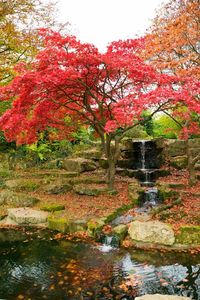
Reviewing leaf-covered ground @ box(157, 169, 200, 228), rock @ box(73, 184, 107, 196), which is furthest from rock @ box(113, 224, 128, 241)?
rock @ box(73, 184, 107, 196)

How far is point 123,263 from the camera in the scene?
723 centimetres

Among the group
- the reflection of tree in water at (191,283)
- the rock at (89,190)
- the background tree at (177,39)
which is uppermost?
the background tree at (177,39)

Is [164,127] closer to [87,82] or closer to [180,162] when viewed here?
[180,162]

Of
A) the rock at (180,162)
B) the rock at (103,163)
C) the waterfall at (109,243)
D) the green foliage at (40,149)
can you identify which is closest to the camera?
the waterfall at (109,243)

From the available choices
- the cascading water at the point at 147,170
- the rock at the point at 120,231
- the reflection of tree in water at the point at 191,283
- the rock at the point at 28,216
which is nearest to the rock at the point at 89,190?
the cascading water at the point at 147,170

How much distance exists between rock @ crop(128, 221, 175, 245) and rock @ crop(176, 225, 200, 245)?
0.22m

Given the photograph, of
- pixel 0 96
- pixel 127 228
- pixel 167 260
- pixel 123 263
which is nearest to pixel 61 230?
pixel 127 228

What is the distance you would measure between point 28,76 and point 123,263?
605 centimetres

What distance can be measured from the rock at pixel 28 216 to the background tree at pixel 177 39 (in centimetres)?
881

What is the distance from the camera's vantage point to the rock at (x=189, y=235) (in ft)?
27.2

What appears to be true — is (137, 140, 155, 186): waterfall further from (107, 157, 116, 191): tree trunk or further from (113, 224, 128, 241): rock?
(113, 224, 128, 241): rock

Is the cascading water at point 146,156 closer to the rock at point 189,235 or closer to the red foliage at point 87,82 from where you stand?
the red foliage at point 87,82

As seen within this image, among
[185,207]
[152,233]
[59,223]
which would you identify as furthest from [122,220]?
[185,207]

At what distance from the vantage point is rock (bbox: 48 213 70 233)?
31.4ft
